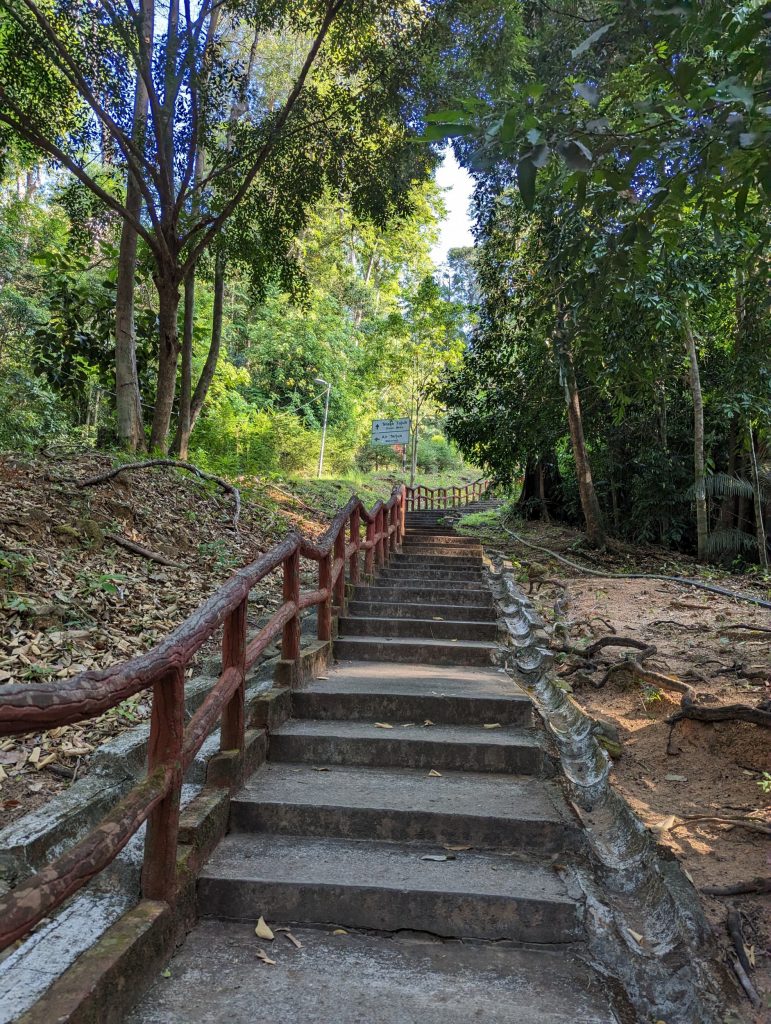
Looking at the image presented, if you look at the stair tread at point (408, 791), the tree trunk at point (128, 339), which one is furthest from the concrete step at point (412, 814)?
the tree trunk at point (128, 339)

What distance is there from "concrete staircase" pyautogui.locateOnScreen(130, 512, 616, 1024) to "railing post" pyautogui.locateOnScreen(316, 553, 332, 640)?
2.11 feet

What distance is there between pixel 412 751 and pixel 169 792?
159cm

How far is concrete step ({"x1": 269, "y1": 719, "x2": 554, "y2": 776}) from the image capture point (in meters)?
3.46

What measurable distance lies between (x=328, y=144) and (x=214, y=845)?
888 cm

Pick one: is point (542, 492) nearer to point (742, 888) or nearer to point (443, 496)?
point (443, 496)

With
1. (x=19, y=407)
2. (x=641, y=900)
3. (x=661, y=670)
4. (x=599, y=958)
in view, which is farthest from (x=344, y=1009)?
(x=19, y=407)

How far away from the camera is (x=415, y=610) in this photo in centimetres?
639

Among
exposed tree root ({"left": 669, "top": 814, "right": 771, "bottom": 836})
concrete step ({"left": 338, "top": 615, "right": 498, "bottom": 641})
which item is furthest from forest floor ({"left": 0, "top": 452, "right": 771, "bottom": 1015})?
concrete step ({"left": 338, "top": 615, "right": 498, "bottom": 641})

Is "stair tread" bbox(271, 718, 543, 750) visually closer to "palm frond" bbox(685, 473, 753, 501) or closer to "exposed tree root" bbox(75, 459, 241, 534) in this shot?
"exposed tree root" bbox(75, 459, 241, 534)

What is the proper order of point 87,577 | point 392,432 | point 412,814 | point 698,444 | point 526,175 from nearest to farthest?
point 526,175 → point 412,814 → point 87,577 → point 698,444 → point 392,432

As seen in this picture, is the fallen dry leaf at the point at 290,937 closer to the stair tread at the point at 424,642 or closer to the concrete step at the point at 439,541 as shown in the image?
the stair tread at the point at 424,642

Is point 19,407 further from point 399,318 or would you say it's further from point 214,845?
point 214,845

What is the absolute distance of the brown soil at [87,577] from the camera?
11.4ft

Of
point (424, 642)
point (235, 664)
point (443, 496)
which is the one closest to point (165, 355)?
point (424, 642)
